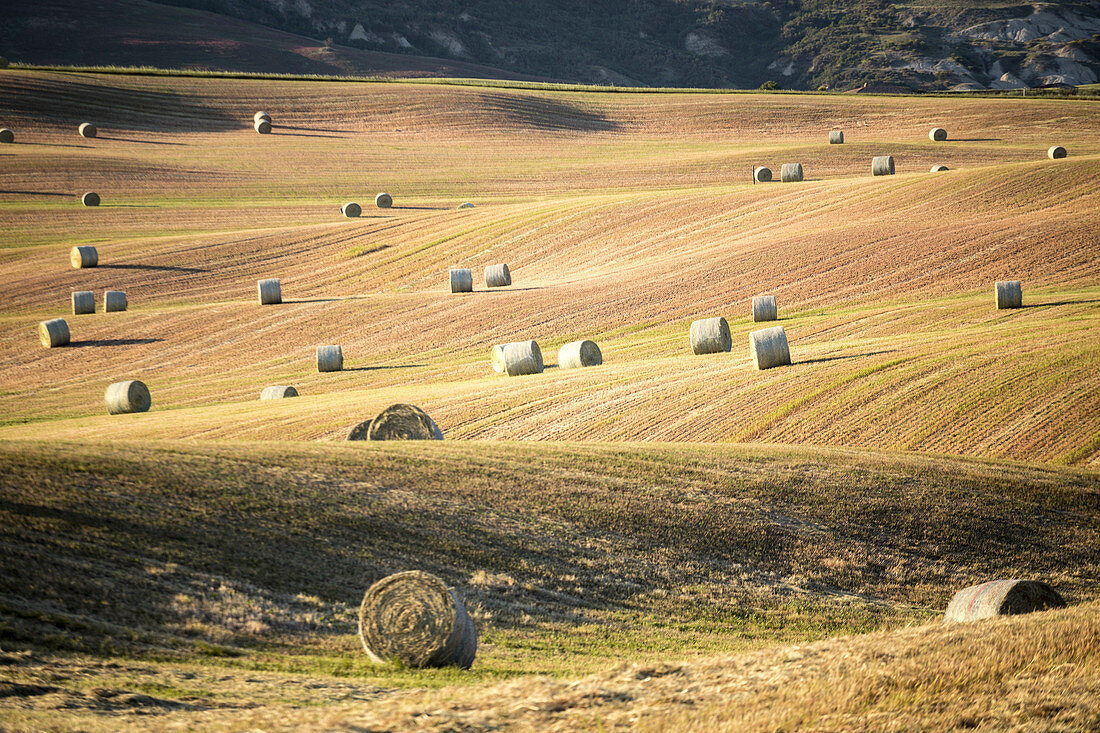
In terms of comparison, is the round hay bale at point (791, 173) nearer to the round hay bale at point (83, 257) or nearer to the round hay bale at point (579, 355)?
the round hay bale at point (579, 355)

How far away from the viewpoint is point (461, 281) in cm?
3969

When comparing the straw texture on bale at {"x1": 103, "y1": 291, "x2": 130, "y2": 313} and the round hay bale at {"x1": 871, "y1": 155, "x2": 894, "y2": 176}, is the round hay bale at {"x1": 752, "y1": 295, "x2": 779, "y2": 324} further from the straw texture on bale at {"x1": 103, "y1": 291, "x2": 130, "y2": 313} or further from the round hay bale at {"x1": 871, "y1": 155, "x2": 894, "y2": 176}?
the straw texture on bale at {"x1": 103, "y1": 291, "x2": 130, "y2": 313}

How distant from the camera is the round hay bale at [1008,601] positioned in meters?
12.5

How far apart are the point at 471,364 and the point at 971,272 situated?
17919mm

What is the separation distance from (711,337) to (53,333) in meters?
23.6

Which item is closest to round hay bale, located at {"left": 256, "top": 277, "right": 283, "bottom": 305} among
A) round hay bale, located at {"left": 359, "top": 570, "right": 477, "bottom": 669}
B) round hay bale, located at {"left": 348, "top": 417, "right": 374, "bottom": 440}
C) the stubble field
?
the stubble field

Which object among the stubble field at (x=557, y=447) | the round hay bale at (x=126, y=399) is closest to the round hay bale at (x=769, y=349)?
the stubble field at (x=557, y=447)

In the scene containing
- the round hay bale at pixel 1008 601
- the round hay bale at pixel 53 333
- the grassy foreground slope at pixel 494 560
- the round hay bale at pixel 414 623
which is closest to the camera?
the grassy foreground slope at pixel 494 560

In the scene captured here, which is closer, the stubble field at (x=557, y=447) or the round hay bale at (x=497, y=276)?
the stubble field at (x=557, y=447)

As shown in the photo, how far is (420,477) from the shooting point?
54.3ft

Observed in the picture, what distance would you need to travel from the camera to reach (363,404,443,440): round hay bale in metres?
20.0

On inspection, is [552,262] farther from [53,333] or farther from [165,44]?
[165,44]

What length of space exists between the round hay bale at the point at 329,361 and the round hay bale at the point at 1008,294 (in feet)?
68.3

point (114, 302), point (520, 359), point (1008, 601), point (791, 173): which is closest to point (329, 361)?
point (520, 359)
